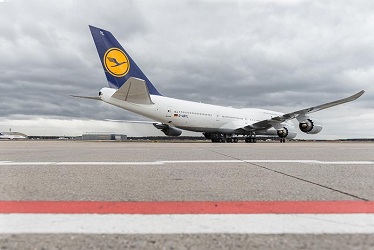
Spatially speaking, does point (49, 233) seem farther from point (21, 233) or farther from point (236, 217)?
point (236, 217)

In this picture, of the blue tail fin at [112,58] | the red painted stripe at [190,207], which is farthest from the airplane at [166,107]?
the red painted stripe at [190,207]

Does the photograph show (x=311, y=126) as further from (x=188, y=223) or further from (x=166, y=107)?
(x=188, y=223)

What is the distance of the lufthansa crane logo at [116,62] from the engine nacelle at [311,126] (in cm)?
1423

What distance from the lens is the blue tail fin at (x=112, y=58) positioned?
22.3 meters

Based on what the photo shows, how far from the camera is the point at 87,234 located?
1543 millimetres

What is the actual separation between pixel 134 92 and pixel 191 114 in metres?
6.06

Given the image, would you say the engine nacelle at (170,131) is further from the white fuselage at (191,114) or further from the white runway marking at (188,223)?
the white runway marking at (188,223)

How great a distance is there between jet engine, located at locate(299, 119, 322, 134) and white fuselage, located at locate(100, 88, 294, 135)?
5575mm

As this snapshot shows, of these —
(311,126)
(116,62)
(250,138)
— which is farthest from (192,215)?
(250,138)

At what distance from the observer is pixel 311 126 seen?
78.9 feet

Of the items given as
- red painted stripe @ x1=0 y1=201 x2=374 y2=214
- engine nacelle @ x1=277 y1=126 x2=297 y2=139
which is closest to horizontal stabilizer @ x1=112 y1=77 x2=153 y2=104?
engine nacelle @ x1=277 y1=126 x2=297 y2=139

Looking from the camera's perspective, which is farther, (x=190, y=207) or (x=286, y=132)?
(x=286, y=132)

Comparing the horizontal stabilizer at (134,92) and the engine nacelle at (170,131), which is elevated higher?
the horizontal stabilizer at (134,92)

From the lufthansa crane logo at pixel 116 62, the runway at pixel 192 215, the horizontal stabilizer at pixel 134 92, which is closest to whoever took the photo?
the runway at pixel 192 215
